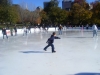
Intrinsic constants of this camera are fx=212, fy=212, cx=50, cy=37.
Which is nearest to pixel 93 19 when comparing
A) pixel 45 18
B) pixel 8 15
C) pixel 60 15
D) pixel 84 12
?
pixel 84 12

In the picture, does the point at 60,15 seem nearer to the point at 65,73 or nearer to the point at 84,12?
the point at 84,12

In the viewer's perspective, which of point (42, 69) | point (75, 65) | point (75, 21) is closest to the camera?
point (42, 69)

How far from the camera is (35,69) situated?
7066mm

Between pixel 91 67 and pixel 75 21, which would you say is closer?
pixel 91 67

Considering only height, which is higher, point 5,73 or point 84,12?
point 84,12

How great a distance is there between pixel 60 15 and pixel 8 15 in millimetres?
26922

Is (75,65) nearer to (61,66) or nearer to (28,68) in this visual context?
(61,66)

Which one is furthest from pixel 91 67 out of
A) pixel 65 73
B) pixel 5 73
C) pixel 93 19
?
pixel 93 19

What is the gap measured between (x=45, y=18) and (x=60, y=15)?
18.6 ft

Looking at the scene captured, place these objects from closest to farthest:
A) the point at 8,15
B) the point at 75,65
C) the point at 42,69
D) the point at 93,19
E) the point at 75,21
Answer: the point at 42,69
the point at 75,65
the point at 8,15
the point at 93,19
the point at 75,21

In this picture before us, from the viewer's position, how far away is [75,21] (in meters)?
69.9

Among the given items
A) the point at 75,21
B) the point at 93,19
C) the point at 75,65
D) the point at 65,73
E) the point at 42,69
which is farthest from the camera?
the point at 75,21

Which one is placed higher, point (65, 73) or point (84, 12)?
point (84, 12)

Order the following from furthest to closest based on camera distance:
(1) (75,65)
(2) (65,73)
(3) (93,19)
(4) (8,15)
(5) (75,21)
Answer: (5) (75,21), (3) (93,19), (4) (8,15), (1) (75,65), (2) (65,73)
